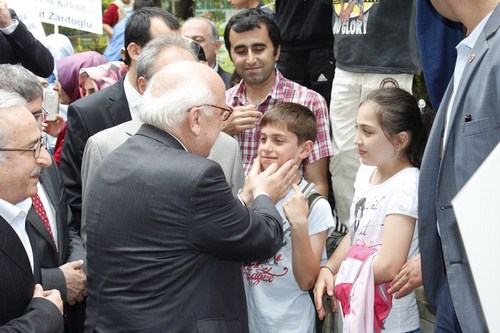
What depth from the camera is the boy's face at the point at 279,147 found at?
3.82 m

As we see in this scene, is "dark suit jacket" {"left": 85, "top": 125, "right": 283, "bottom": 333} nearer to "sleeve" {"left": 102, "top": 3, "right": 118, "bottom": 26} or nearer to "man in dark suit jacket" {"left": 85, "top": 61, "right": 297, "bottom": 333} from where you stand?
"man in dark suit jacket" {"left": 85, "top": 61, "right": 297, "bottom": 333}

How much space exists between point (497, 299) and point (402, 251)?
6.84 feet

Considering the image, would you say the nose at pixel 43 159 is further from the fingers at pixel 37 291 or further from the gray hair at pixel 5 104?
the fingers at pixel 37 291

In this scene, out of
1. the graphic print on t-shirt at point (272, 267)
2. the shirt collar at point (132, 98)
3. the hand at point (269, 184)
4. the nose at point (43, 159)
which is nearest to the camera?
the nose at point (43, 159)

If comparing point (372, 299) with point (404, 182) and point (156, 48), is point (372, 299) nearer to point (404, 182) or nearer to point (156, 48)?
point (404, 182)

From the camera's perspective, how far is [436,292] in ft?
9.90

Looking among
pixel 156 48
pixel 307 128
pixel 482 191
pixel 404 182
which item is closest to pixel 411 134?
pixel 404 182

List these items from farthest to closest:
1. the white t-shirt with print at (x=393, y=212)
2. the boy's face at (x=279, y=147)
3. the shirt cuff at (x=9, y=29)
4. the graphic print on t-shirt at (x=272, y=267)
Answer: the shirt cuff at (x=9, y=29) < the boy's face at (x=279, y=147) < the graphic print on t-shirt at (x=272, y=267) < the white t-shirt with print at (x=393, y=212)

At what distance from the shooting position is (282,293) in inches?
144

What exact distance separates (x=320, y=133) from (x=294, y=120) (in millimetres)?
806

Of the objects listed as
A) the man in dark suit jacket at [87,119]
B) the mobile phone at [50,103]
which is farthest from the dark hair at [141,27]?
the mobile phone at [50,103]

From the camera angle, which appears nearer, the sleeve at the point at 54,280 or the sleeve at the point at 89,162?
the sleeve at the point at 54,280

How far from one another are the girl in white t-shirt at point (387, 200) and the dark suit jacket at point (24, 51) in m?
2.38

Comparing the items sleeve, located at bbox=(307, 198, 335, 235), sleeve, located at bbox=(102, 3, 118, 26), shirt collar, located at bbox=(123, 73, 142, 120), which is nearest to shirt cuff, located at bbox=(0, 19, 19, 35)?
shirt collar, located at bbox=(123, 73, 142, 120)
